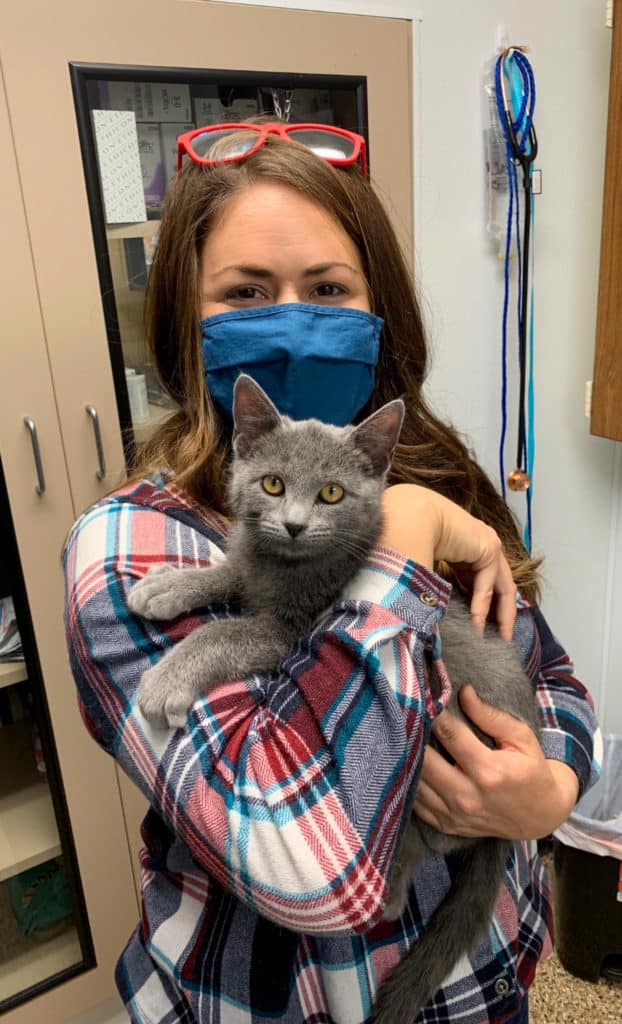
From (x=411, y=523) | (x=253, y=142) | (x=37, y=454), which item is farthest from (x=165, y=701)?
(x=37, y=454)

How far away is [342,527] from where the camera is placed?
0.89m

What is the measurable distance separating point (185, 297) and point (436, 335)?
4.43 ft

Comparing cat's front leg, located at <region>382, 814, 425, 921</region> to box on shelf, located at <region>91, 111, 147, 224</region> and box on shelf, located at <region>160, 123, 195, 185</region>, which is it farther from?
box on shelf, located at <region>160, 123, 195, 185</region>

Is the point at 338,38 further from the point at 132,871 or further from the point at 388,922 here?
the point at 132,871

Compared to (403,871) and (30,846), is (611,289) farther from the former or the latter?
(30,846)

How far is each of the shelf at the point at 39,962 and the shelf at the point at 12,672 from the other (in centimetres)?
84

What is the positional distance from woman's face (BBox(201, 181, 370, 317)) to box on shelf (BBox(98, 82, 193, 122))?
2.67 feet

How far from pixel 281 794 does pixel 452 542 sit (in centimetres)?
42

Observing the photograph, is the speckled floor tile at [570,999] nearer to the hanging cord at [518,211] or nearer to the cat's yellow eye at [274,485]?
the hanging cord at [518,211]

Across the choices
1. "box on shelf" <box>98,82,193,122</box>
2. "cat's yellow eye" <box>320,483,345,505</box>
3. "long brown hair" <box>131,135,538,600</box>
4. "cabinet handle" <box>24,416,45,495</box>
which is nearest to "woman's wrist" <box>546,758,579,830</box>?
"long brown hair" <box>131,135,538,600</box>

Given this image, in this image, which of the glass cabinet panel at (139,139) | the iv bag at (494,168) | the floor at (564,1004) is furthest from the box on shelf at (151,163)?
the floor at (564,1004)

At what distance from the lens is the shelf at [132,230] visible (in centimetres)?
162

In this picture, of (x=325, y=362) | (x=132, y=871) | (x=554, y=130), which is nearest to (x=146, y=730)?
(x=325, y=362)

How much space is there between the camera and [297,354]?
966 millimetres
